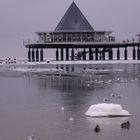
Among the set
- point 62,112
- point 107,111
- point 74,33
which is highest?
point 74,33

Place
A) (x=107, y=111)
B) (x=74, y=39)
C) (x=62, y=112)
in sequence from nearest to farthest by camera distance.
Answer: (x=107, y=111) < (x=62, y=112) < (x=74, y=39)

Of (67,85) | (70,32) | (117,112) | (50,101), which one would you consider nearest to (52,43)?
(70,32)

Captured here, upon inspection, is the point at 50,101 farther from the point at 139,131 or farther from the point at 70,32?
the point at 70,32

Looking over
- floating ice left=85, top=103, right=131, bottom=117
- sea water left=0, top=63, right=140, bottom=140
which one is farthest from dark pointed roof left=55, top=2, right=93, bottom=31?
floating ice left=85, top=103, right=131, bottom=117

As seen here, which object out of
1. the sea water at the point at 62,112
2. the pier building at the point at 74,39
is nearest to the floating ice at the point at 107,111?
the sea water at the point at 62,112

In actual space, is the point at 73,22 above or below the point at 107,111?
above

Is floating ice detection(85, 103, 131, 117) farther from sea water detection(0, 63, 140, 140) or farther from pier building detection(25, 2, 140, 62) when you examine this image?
pier building detection(25, 2, 140, 62)

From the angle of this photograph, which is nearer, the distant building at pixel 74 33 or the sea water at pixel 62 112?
the sea water at pixel 62 112

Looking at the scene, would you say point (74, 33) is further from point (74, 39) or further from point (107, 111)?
point (107, 111)

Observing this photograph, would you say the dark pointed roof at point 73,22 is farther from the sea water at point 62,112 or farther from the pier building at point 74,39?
the sea water at point 62,112

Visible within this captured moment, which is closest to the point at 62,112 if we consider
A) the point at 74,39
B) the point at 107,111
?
the point at 107,111

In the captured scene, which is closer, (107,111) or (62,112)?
(107,111)

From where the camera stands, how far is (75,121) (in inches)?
925

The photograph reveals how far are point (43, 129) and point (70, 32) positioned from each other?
72.8 metres
